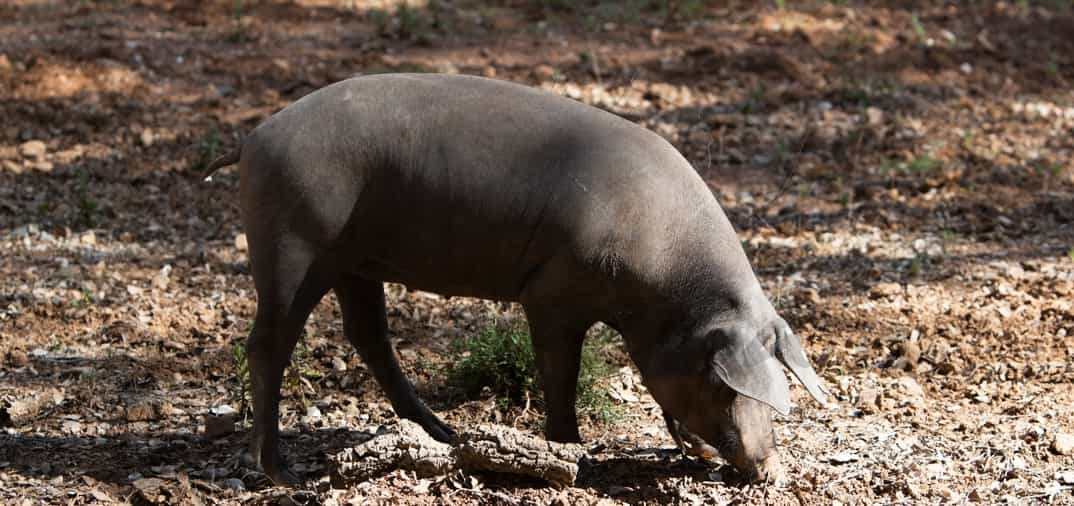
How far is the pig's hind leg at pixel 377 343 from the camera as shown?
16.9 feet

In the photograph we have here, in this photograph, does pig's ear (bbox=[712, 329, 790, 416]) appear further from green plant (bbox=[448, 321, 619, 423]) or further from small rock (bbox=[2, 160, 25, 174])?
small rock (bbox=[2, 160, 25, 174])

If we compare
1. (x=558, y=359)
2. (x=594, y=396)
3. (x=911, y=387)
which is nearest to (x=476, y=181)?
(x=558, y=359)

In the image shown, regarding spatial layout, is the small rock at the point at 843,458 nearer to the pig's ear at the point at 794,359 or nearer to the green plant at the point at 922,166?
the pig's ear at the point at 794,359

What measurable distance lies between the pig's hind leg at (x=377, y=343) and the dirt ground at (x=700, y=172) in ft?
0.89

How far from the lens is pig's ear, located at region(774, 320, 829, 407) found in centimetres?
425

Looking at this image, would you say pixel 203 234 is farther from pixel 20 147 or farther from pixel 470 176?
pixel 470 176

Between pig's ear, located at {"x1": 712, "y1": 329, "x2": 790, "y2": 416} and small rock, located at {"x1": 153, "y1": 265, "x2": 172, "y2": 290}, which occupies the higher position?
pig's ear, located at {"x1": 712, "y1": 329, "x2": 790, "y2": 416}

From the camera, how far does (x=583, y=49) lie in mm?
11070

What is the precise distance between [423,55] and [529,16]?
169 centimetres

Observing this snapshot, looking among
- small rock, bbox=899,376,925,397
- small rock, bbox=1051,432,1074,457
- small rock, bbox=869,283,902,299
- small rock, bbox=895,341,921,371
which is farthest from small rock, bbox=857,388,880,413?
small rock, bbox=869,283,902,299

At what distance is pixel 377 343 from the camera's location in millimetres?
5184

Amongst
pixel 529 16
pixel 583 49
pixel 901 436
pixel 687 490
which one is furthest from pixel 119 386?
pixel 529 16

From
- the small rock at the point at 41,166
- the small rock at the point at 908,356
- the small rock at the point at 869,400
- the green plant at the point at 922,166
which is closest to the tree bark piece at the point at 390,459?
the small rock at the point at 869,400

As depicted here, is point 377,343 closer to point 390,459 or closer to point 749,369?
point 390,459
